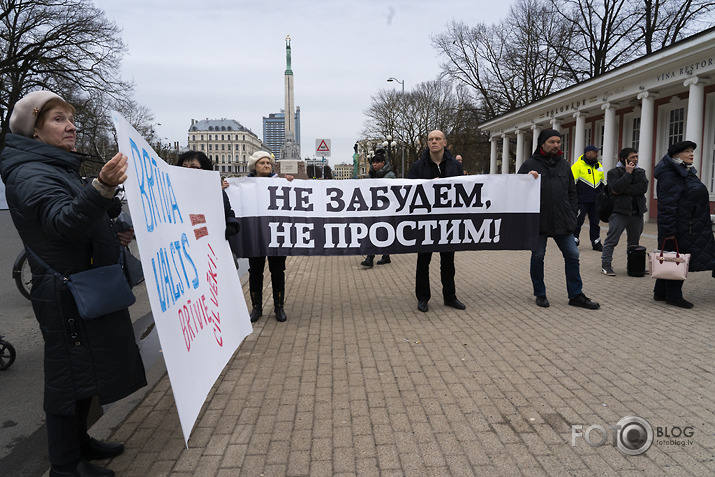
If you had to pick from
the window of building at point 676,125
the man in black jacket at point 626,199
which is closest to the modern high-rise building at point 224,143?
the window of building at point 676,125

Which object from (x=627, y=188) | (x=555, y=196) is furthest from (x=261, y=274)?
(x=627, y=188)

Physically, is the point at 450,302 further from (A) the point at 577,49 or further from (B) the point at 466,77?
(B) the point at 466,77

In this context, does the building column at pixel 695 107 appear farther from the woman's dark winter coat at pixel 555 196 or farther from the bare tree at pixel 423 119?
the bare tree at pixel 423 119

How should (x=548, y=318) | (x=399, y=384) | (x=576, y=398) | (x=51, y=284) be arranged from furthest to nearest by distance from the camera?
(x=548, y=318), (x=399, y=384), (x=576, y=398), (x=51, y=284)

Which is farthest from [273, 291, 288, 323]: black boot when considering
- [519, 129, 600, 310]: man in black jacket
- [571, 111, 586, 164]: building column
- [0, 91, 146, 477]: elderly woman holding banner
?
[571, 111, 586, 164]: building column

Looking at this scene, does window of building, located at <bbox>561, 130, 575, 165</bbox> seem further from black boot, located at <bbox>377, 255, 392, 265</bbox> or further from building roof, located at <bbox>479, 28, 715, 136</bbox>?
black boot, located at <bbox>377, 255, 392, 265</bbox>

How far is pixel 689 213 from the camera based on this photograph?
5.89 m

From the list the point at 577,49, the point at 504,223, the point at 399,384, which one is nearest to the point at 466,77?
the point at 577,49

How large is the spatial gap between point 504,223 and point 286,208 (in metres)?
2.71

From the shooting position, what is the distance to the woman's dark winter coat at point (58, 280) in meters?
2.38

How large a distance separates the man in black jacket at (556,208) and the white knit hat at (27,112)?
5.22m

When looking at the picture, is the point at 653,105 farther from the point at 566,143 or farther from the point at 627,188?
the point at 627,188

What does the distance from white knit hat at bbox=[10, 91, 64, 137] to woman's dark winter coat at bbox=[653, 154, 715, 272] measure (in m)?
6.16

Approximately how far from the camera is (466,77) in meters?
40.3
